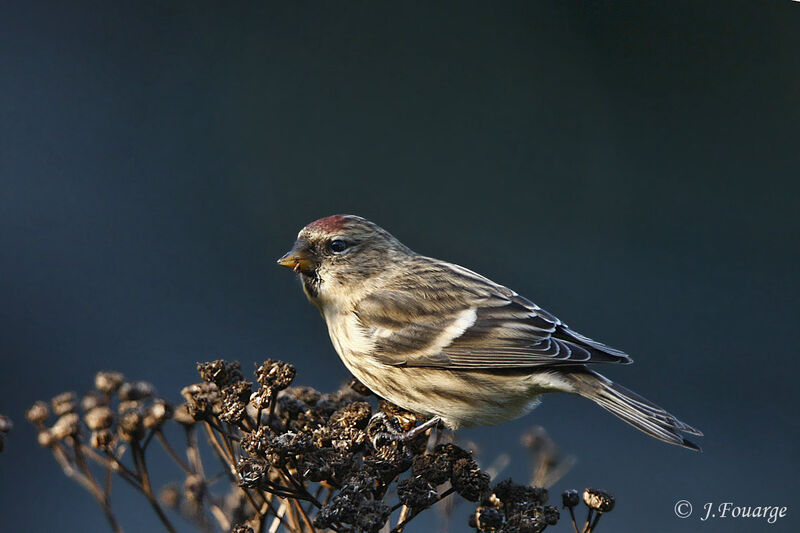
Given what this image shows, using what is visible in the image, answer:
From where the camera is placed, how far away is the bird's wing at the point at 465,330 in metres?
1.76

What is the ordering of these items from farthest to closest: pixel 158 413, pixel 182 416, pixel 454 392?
pixel 454 392, pixel 182 416, pixel 158 413

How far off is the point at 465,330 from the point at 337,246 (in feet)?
1.36

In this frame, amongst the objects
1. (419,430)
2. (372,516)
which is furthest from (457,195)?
(372,516)

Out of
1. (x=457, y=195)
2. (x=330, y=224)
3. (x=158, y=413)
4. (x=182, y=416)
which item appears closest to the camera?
(x=158, y=413)

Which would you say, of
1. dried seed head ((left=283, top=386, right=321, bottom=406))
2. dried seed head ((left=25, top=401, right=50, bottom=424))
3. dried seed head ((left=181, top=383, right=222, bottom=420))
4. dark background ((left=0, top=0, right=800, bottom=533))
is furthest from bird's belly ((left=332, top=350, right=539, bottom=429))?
dark background ((left=0, top=0, right=800, bottom=533))

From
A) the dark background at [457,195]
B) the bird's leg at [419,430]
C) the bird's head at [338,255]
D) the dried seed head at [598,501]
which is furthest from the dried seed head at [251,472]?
the dark background at [457,195]

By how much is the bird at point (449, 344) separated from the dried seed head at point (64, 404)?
0.58m

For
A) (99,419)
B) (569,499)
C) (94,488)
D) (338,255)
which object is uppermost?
(338,255)

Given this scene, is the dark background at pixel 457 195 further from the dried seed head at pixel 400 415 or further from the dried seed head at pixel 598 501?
the dried seed head at pixel 598 501

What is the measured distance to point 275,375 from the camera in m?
1.35

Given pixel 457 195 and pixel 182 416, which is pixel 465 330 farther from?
pixel 457 195

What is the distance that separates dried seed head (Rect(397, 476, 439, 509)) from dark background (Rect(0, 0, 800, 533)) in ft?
5.74

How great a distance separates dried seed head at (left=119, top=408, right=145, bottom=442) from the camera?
54.9 inches

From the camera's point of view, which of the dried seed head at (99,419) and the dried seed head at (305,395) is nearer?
the dried seed head at (99,419)
